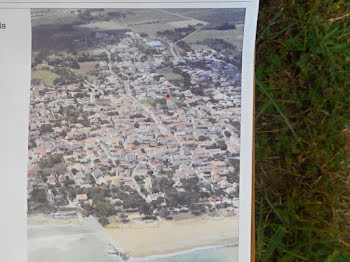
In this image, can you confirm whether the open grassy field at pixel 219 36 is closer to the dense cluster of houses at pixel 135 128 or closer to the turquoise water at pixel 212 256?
the dense cluster of houses at pixel 135 128

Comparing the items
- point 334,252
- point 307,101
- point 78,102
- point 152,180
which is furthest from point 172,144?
point 334,252

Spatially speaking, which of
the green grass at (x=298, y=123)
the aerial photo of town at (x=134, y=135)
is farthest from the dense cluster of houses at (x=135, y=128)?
the green grass at (x=298, y=123)

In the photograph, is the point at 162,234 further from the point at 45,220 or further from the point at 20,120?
the point at 20,120

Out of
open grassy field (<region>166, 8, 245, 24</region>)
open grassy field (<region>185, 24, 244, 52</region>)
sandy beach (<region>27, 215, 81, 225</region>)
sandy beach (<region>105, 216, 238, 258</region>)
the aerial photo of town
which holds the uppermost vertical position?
open grassy field (<region>166, 8, 245, 24</region>)

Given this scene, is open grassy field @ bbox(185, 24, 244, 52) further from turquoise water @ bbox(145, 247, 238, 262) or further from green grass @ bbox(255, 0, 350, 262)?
turquoise water @ bbox(145, 247, 238, 262)

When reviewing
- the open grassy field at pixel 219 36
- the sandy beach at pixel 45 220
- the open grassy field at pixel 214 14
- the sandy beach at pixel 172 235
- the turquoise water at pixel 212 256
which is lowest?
the turquoise water at pixel 212 256

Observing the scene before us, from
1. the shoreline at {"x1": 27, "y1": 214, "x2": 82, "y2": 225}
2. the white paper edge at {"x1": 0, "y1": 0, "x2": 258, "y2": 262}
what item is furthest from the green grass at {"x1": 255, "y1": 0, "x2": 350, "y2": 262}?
the shoreline at {"x1": 27, "y1": 214, "x2": 82, "y2": 225}

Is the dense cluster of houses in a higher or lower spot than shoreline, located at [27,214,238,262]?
higher
